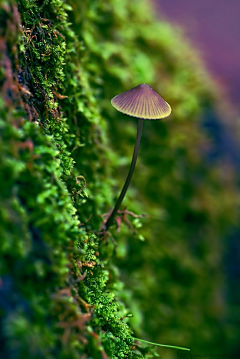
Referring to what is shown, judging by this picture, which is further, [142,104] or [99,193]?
[99,193]

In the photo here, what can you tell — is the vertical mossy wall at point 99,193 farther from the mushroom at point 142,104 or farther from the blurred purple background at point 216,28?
the blurred purple background at point 216,28

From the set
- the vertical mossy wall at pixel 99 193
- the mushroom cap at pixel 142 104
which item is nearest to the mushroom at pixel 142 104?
the mushroom cap at pixel 142 104

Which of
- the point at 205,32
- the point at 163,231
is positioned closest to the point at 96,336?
the point at 163,231

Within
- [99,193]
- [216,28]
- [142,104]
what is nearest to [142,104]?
[142,104]

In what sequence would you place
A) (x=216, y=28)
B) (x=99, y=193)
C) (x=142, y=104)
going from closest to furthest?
(x=142, y=104), (x=99, y=193), (x=216, y=28)

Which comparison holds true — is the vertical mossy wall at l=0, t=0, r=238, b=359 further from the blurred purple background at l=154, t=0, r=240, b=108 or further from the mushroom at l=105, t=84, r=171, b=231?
the blurred purple background at l=154, t=0, r=240, b=108

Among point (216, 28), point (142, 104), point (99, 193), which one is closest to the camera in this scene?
point (142, 104)

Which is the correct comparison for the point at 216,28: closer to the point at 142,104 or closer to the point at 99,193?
the point at 99,193
